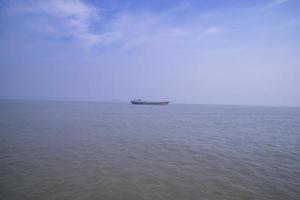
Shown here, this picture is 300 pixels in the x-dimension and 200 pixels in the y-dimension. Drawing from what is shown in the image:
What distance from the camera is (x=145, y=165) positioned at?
12.7 meters

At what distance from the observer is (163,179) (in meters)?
10.3

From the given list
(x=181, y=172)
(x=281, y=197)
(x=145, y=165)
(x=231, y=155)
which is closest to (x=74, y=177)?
(x=145, y=165)

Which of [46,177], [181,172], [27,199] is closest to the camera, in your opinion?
[27,199]

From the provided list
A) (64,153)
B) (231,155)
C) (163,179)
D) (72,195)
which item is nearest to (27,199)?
(72,195)

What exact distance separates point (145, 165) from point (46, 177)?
5756mm

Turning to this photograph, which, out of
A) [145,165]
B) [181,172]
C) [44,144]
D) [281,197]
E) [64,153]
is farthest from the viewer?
[44,144]

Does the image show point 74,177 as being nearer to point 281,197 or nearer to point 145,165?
point 145,165

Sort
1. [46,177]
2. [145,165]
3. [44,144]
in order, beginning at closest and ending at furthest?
[46,177] → [145,165] → [44,144]

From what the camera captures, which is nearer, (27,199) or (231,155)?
(27,199)

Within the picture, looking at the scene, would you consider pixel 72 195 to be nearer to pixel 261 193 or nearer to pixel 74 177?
pixel 74 177

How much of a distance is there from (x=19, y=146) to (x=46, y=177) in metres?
8.40

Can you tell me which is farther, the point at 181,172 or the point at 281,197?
the point at 181,172

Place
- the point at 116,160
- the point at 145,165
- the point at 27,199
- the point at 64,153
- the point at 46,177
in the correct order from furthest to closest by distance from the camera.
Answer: the point at 64,153
the point at 116,160
the point at 145,165
the point at 46,177
the point at 27,199

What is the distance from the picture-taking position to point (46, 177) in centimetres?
1006
